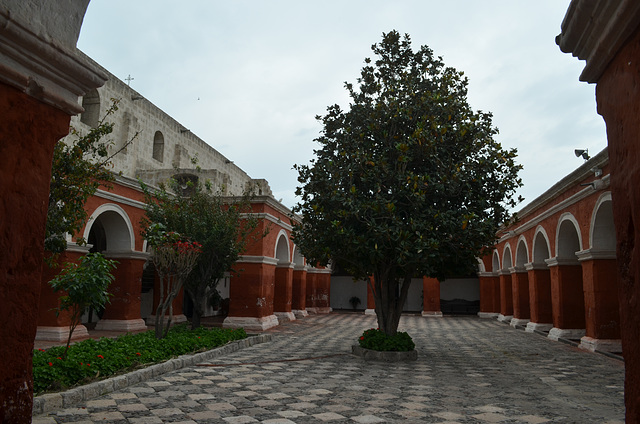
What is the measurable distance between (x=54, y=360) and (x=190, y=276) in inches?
238

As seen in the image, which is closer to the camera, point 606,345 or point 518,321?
point 606,345

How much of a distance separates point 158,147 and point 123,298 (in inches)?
321

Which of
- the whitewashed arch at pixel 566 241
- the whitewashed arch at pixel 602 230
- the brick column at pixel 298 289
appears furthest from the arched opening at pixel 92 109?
the whitewashed arch at pixel 602 230

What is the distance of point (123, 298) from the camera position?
14.0m

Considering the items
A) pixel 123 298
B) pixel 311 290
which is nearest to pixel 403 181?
pixel 123 298

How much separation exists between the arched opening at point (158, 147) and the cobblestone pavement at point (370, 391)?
11289 mm

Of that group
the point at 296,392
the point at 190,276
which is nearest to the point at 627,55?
the point at 296,392

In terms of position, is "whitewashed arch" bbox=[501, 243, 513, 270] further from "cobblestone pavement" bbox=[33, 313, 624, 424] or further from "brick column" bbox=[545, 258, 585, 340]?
"cobblestone pavement" bbox=[33, 313, 624, 424]

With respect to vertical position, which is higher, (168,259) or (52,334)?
(168,259)

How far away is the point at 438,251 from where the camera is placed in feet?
30.5

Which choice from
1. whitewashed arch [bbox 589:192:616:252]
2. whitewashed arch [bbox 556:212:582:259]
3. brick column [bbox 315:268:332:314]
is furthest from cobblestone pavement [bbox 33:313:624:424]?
brick column [bbox 315:268:332:314]

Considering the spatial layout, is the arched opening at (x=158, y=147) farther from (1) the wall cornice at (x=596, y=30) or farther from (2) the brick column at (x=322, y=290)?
(1) the wall cornice at (x=596, y=30)

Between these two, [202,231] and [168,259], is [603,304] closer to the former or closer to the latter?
[202,231]

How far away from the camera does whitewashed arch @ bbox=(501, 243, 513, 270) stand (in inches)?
816
